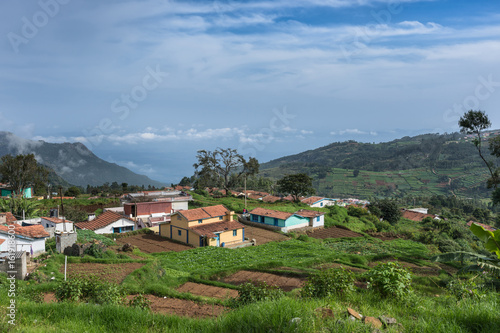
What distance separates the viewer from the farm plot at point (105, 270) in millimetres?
→ 16066

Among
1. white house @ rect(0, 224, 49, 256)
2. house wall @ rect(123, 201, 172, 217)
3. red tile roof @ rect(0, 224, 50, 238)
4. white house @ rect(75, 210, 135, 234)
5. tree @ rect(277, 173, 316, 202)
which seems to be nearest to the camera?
white house @ rect(0, 224, 49, 256)

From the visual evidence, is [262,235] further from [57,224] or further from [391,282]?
[391,282]

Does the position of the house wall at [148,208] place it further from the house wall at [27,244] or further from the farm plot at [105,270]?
the farm plot at [105,270]

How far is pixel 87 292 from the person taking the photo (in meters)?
9.88

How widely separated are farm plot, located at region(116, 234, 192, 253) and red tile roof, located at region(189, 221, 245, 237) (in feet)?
5.92

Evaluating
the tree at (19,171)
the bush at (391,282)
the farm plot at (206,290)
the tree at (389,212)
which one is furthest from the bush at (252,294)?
the tree at (389,212)

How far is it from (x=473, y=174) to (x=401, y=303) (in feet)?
528

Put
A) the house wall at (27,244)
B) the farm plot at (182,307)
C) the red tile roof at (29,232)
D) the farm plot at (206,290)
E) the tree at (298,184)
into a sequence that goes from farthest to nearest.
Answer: the tree at (298,184) → the red tile roof at (29,232) → the house wall at (27,244) → the farm plot at (206,290) → the farm plot at (182,307)

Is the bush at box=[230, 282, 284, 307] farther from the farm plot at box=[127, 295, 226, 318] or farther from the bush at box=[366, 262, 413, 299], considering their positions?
the bush at box=[366, 262, 413, 299]

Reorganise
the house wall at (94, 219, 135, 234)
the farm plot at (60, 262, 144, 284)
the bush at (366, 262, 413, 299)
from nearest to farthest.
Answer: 1. the bush at (366, 262, 413, 299)
2. the farm plot at (60, 262, 144, 284)
3. the house wall at (94, 219, 135, 234)

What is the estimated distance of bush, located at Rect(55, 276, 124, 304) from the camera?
937 centimetres

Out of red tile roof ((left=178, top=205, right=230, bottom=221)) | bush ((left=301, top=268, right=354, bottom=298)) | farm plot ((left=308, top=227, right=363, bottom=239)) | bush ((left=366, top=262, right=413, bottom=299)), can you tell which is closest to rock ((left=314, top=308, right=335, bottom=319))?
bush ((left=301, top=268, right=354, bottom=298))

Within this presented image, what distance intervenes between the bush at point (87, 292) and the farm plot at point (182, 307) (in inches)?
59.3

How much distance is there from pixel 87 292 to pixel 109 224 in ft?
80.7
